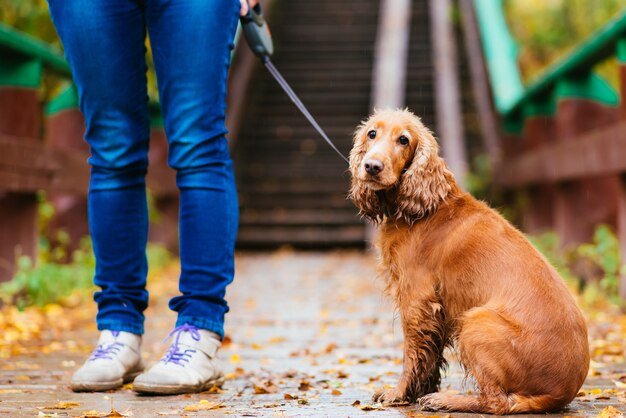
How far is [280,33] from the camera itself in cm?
1430

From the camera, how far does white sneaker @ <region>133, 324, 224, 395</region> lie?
3146 millimetres

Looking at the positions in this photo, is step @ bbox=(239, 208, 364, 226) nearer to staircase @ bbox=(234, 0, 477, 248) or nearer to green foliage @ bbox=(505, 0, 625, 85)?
staircase @ bbox=(234, 0, 477, 248)

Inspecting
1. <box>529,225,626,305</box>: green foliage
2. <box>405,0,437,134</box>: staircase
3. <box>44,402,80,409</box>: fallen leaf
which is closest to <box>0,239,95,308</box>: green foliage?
<box>44,402,80,409</box>: fallen leaf

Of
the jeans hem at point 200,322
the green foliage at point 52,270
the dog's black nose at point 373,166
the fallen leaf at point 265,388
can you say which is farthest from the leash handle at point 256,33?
the green foliage at point 52,270

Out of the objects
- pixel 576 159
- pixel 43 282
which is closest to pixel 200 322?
pixel 43 282

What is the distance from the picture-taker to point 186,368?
127 inches

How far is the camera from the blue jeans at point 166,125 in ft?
10.8

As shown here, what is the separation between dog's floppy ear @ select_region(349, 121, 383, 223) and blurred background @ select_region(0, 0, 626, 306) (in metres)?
1.67

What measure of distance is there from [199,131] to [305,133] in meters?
8.58

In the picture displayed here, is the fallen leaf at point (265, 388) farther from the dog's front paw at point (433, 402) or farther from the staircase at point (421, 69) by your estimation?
the staircase at point (421, 69)

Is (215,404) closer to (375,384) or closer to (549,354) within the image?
(375,384)

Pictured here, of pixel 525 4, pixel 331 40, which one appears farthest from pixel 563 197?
pixel 525 4

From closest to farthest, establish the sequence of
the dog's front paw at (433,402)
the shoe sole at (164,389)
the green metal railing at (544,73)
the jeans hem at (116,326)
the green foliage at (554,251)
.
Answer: the dog's front paw at (433,402) → the shoe sole at (164,389) → the jeans hem at (116,326) → the green metal railing at (544,73) → the green foliage at (554,251)

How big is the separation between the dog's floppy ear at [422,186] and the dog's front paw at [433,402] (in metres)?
0.60
